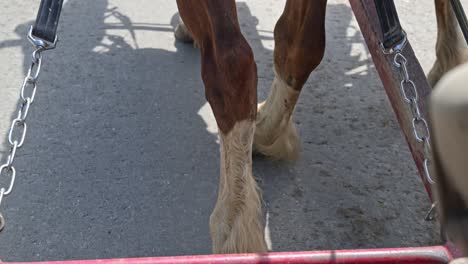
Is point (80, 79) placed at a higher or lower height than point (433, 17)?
higher

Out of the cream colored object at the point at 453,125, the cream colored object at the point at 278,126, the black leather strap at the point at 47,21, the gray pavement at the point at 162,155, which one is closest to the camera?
the cream colored object at the point at 453,125

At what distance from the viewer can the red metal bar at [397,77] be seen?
5.23 ft

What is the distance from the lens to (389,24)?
1.67m

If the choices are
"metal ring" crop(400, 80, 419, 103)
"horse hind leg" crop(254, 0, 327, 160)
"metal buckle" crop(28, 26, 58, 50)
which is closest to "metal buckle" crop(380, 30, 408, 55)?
"metal ring" crop(400, 80, 419, 103)

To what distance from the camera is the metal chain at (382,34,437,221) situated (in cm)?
145

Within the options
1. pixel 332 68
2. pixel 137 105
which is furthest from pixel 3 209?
pixel 332 68

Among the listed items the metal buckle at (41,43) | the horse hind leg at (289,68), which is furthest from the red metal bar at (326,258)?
the horse hind leg at (289,68)

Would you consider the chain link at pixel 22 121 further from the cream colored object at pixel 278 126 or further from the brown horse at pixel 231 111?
the cream colored object at pixel 278 126

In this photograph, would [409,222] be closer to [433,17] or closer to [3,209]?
[3,209]

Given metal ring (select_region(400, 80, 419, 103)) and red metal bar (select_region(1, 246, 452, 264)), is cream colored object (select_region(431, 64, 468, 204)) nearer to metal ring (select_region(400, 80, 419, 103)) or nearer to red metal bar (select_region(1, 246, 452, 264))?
red metal bar (select_region(1, 246, 452, 264))

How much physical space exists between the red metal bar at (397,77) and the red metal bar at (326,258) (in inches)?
9.9

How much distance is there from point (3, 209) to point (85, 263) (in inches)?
41.3

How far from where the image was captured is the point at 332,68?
126 inches

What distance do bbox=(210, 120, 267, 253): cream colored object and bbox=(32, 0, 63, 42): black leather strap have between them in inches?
19.5
